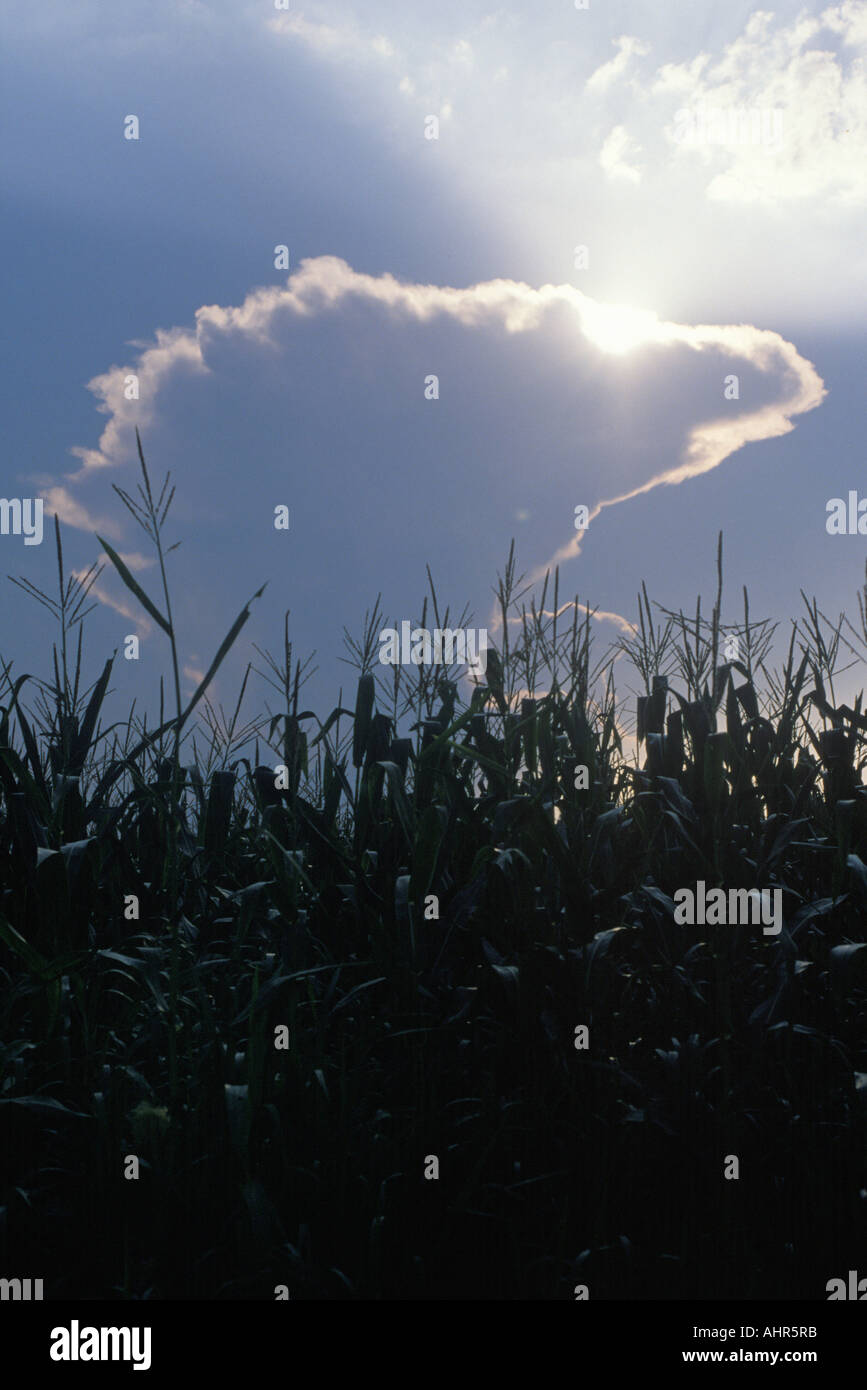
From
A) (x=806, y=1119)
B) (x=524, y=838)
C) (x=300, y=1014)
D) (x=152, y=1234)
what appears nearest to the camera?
(x=152, y=1234)

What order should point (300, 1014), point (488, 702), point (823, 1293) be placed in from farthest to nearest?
point (488, 702), point (300, 1014), point (823, 1293)

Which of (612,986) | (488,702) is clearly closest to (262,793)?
(488,702)

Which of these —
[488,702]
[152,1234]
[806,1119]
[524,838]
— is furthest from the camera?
[488,702]

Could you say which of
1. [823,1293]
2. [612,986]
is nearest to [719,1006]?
[612,986]

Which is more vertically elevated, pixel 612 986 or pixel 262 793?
pixel 262 793

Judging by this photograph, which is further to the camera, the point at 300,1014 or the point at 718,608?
the point at 718,608

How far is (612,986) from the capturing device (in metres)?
2.39

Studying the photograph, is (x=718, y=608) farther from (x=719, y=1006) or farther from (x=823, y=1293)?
(x=823, y=1293)

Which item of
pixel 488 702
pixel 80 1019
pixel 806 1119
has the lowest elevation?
pixel 806 1119
